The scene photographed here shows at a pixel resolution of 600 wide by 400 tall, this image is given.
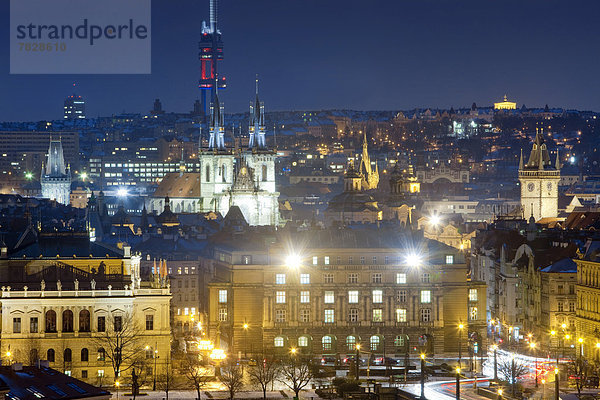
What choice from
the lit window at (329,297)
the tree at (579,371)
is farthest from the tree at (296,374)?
the tree at (579,371)

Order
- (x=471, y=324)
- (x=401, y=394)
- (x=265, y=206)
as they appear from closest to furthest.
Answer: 1. (x=401, y=394)
2. (x=471, y=324)
3. (x=265, y=206)

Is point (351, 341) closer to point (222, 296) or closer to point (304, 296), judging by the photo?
point (304, 296)

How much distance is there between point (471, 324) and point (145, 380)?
80.9ft

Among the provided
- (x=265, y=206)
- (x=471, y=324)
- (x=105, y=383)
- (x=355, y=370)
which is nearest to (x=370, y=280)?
(x=471, y=324)

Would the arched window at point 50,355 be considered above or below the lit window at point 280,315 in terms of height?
below

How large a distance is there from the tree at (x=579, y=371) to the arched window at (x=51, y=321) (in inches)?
1036

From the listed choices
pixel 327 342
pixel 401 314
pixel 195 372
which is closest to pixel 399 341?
pixel 401 314

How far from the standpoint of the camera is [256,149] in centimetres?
18475

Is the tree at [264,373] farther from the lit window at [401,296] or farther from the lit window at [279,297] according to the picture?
the lit window at [401,296]

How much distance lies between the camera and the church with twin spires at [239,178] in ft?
574

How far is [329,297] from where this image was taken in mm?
97750

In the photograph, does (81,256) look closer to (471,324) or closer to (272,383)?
(272,383)

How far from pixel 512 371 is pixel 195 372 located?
1638cm

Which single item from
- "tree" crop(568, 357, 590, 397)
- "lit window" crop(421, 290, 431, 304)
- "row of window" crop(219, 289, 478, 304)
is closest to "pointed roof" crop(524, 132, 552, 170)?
"lit window" crop(421, 290, 431, 304)
